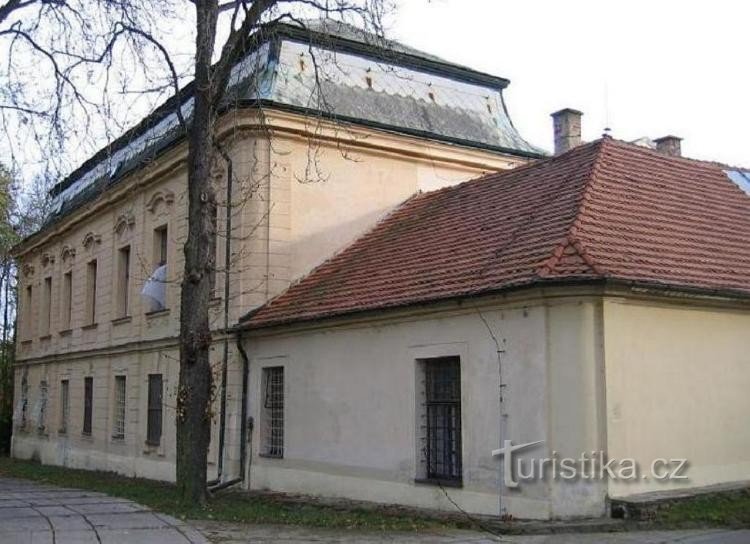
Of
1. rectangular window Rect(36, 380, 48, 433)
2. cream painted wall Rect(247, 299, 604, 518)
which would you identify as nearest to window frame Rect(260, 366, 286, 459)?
cream painted wall Rect(247, 299, 604, 518)

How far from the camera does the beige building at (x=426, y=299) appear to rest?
11250 mm

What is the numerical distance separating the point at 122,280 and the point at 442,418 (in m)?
13.7

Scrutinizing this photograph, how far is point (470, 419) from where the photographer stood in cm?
1217

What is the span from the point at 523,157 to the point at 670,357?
1027 cm

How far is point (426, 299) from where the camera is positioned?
42.0ft

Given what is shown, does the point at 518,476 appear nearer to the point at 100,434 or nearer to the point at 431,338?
the point at 431,338

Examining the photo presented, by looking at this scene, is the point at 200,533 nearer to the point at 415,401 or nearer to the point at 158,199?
the point at 415,401

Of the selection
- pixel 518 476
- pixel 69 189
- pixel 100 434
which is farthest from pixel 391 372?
pixel 69 189

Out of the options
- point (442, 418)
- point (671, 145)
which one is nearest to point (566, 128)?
point (671, 145)

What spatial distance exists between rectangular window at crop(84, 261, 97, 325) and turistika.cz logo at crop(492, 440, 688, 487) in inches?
700

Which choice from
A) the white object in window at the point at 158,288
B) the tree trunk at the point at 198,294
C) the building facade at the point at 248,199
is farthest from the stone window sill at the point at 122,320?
the tree trunk at the point at 198,294

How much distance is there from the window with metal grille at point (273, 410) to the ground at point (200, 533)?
10.6ft

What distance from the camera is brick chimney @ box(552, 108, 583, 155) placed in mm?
21406

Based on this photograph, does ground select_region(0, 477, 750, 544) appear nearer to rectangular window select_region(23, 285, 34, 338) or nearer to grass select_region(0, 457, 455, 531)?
grass select_region(0, 457, 455, 531)
